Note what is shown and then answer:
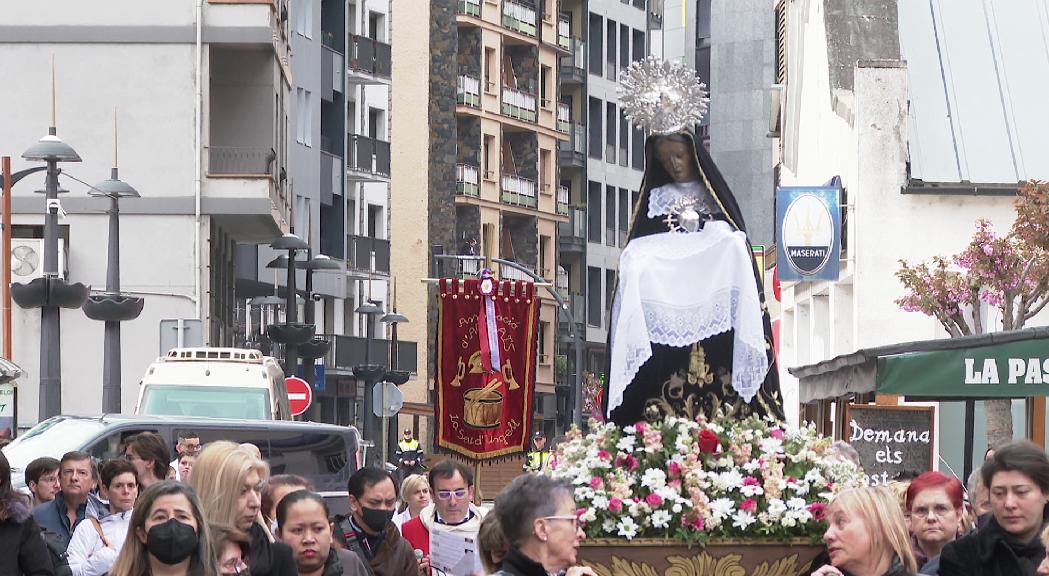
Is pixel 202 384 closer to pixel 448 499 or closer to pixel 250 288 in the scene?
pixel 448 499

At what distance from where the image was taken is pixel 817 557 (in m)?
9.92

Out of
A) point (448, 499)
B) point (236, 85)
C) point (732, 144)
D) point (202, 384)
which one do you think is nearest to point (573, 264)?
point (732, 144)

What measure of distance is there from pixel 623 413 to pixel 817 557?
1976 mm

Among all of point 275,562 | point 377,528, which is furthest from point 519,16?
point 275,562

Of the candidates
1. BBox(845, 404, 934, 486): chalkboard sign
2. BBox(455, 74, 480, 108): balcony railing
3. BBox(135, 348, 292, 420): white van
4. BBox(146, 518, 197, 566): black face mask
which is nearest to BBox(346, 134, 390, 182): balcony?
BBox(455, 74, 480, 108): balcony railing

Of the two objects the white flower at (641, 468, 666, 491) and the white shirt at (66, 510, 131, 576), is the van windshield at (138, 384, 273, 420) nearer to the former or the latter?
the white shirt at (66, 510, 131, 576)

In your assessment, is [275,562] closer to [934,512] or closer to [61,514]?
[934,512]

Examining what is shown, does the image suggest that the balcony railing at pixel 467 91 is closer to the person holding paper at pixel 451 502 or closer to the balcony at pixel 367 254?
the balcony at pixel 367 254

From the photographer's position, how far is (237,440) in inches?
777

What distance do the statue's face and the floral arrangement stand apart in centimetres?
160

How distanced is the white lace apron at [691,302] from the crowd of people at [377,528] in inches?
51.9

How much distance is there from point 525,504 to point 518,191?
76.7 m

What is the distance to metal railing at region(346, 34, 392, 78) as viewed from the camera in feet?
227

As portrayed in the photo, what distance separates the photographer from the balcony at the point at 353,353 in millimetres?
66375
